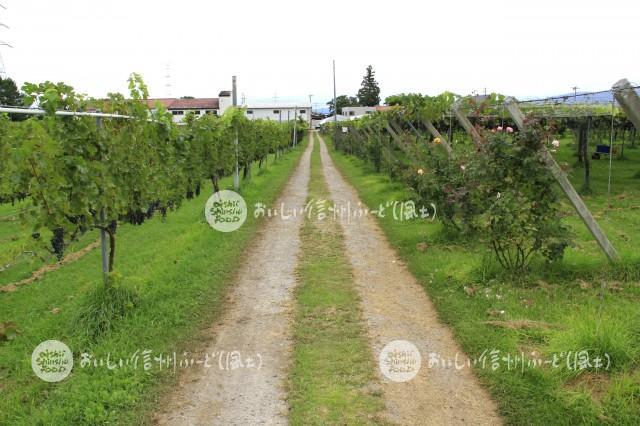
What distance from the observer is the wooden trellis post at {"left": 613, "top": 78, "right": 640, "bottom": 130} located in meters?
4.75

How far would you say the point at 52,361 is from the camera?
4148 millimetres

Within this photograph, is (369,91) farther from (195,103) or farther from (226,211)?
(226,211)

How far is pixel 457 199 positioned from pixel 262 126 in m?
14.2

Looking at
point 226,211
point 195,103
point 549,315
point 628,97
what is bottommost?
point 549,315

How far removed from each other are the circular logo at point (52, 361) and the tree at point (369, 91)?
310 feet

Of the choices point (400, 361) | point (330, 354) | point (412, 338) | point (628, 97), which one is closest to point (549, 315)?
point (412, 338)

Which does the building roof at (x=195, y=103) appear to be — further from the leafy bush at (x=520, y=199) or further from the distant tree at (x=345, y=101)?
the leafy bush at (x=520, y=199)

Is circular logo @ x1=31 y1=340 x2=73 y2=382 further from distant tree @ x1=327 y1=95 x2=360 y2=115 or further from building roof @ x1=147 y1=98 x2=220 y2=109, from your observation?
distant tree @ x1=327 y1=95 x2=360 y2=115

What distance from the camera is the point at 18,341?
15.7 ft

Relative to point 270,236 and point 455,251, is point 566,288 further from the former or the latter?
point 270,236

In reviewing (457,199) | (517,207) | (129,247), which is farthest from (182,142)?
(517,207)

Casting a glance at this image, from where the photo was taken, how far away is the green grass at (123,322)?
347 centimetres

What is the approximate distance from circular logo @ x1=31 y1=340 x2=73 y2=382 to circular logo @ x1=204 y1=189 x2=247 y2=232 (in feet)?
15.4

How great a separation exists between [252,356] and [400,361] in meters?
1.23
